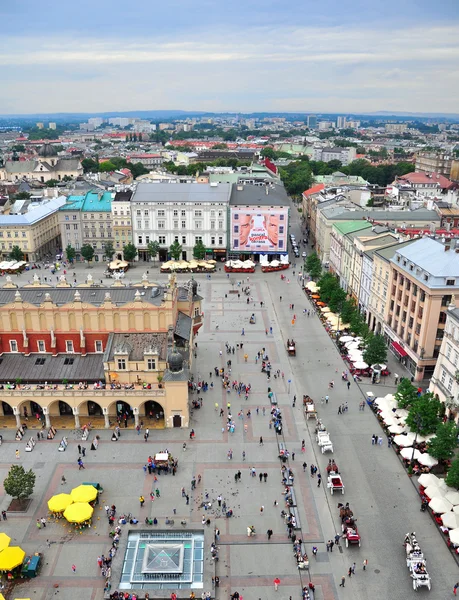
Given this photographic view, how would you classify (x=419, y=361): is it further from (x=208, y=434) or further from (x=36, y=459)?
(x=36, y=459)

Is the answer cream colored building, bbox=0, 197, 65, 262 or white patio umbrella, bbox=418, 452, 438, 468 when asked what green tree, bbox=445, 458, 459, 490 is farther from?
cream colored building, bbox=0, 197, 65, 262

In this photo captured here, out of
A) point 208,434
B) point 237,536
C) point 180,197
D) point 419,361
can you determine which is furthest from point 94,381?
point 180,197

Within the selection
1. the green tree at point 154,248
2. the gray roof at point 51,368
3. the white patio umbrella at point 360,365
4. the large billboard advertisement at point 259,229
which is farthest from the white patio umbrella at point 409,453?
the green tree at point 154,248

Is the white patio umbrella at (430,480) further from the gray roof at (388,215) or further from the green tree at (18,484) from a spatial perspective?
the gray roof at (388,215)

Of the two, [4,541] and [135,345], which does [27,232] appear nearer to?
[135,345]

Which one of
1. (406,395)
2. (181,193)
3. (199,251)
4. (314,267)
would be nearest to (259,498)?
(406,395)

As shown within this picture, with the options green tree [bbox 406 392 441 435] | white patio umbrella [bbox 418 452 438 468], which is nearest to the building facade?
green tree [bbox 406 392 441 435]

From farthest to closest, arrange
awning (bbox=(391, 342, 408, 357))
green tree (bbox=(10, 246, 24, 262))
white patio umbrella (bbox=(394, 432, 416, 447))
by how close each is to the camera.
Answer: green tree (bbox=(10, 246, 24, 262))
awning (bbox=(391, 342, 408, 357))
white patio umbrella (bbox=(394, 432, 416, 447))
